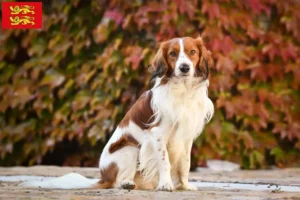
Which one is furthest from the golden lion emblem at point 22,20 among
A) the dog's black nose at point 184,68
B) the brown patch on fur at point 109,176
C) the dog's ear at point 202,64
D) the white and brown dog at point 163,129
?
the dog's black nose at point 184,68

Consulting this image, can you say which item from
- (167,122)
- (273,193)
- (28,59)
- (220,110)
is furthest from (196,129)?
(28,59)

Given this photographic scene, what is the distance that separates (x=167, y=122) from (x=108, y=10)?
8.81ft

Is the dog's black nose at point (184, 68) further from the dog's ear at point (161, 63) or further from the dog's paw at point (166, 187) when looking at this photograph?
the dog's paw at point (166, 187)

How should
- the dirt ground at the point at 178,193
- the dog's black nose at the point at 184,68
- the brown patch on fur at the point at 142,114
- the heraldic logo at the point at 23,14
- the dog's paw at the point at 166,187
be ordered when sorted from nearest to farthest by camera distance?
1. the dirt ground at the point at 178,193
2. the dog's black nose at the point at 184,68
3. the dog's paw at the point at 166,187
4. the brown patch on fur at the point at 142,114
5. the heraldic logo at the point at 23,14

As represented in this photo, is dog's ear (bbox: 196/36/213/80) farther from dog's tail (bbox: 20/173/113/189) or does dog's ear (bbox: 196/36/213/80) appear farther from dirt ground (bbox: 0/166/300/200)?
dog's tail (bbox: 20/173/113/189)

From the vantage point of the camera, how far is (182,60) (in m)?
5.20

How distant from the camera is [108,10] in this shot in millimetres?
7754

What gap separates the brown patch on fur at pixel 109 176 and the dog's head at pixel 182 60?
73 cm

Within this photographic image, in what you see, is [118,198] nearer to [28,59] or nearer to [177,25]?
[177,25]

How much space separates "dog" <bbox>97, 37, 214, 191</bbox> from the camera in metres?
5.32

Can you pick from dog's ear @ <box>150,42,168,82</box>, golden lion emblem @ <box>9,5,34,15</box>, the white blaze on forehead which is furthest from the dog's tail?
golden lion emblem @ <box>9,5,34,15</box>

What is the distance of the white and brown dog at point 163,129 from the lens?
17.5 feet

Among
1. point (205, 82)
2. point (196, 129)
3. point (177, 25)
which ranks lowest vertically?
Result: point (196, 129)

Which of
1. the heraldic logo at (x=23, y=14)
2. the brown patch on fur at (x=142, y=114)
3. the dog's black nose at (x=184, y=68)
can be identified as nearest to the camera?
the dog's black nose at (x=184, y=68)
